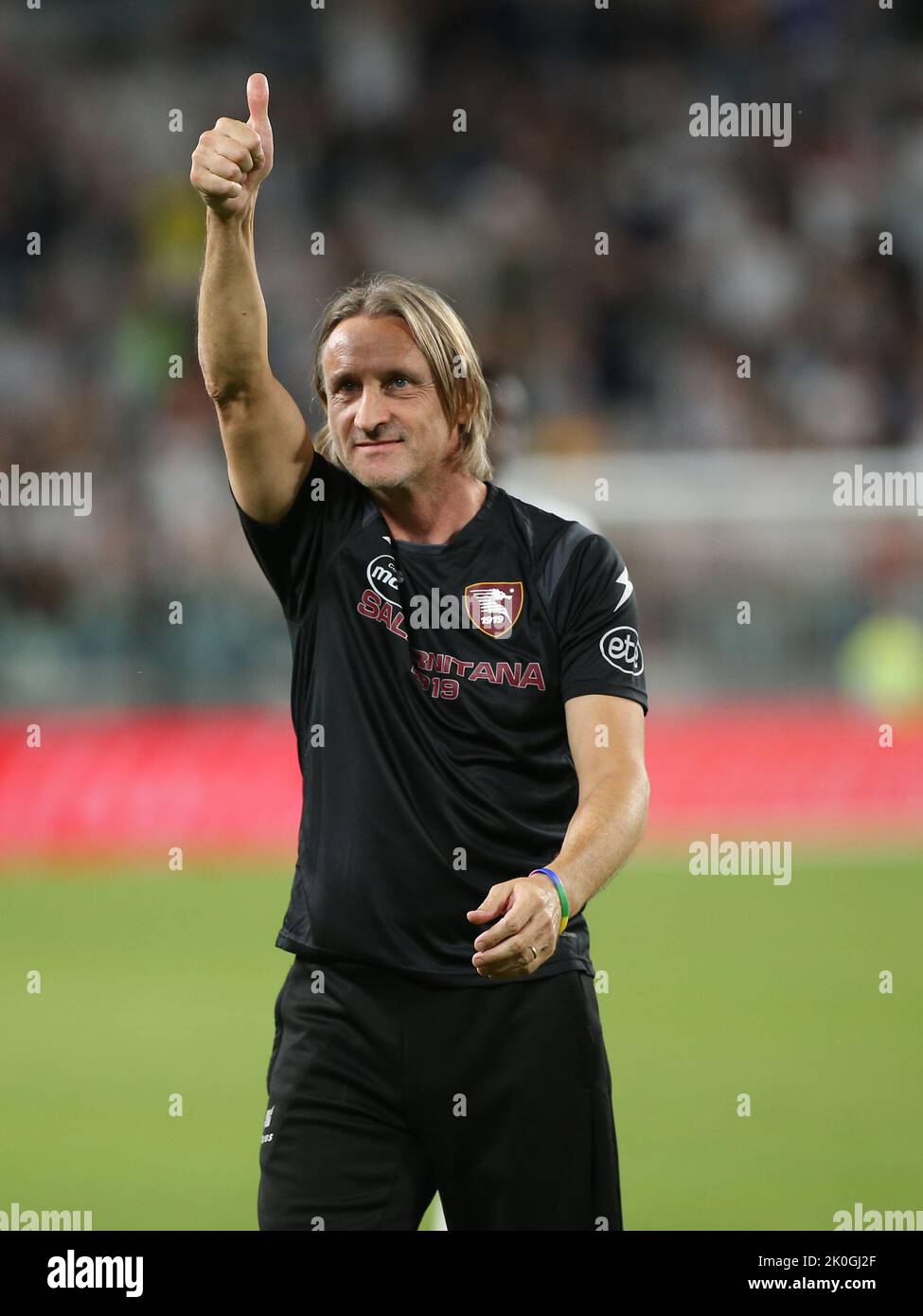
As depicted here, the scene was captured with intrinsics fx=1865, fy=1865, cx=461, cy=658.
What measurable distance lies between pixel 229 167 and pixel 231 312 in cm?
27

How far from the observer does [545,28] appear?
21.2 meters

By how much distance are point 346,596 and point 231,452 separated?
380 millimetres

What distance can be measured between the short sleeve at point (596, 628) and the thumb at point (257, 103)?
3.39 feet

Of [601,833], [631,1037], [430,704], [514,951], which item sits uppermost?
[430,704]

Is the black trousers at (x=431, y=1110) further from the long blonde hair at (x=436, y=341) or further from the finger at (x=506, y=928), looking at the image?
the long blonde hair at (x=436, y=341)

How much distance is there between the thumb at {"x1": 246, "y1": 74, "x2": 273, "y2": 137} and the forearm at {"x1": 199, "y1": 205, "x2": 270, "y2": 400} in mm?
178

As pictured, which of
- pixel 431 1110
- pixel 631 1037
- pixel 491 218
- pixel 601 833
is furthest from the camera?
pixel 491 218

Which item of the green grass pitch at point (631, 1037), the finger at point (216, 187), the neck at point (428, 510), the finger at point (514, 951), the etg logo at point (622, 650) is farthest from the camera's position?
the green grass pitch at point (631, 1037)

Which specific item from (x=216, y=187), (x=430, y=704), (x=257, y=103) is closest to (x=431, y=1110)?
(x=430, y=704)

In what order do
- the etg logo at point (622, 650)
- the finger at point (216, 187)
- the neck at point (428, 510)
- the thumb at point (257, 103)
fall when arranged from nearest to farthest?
the finger at point (216, 187), the thumb at point (257, 103), the etg logo at point (622, 650), the neck at point (428, 510)

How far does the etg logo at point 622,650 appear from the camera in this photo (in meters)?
3.70

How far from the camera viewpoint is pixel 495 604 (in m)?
3.73

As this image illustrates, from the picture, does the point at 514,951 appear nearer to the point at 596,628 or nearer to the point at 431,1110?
the point at 431,1110

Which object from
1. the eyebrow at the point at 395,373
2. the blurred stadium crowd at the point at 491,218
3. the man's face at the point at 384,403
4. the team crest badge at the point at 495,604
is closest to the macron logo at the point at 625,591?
the team crest badge at the point at 495,604
